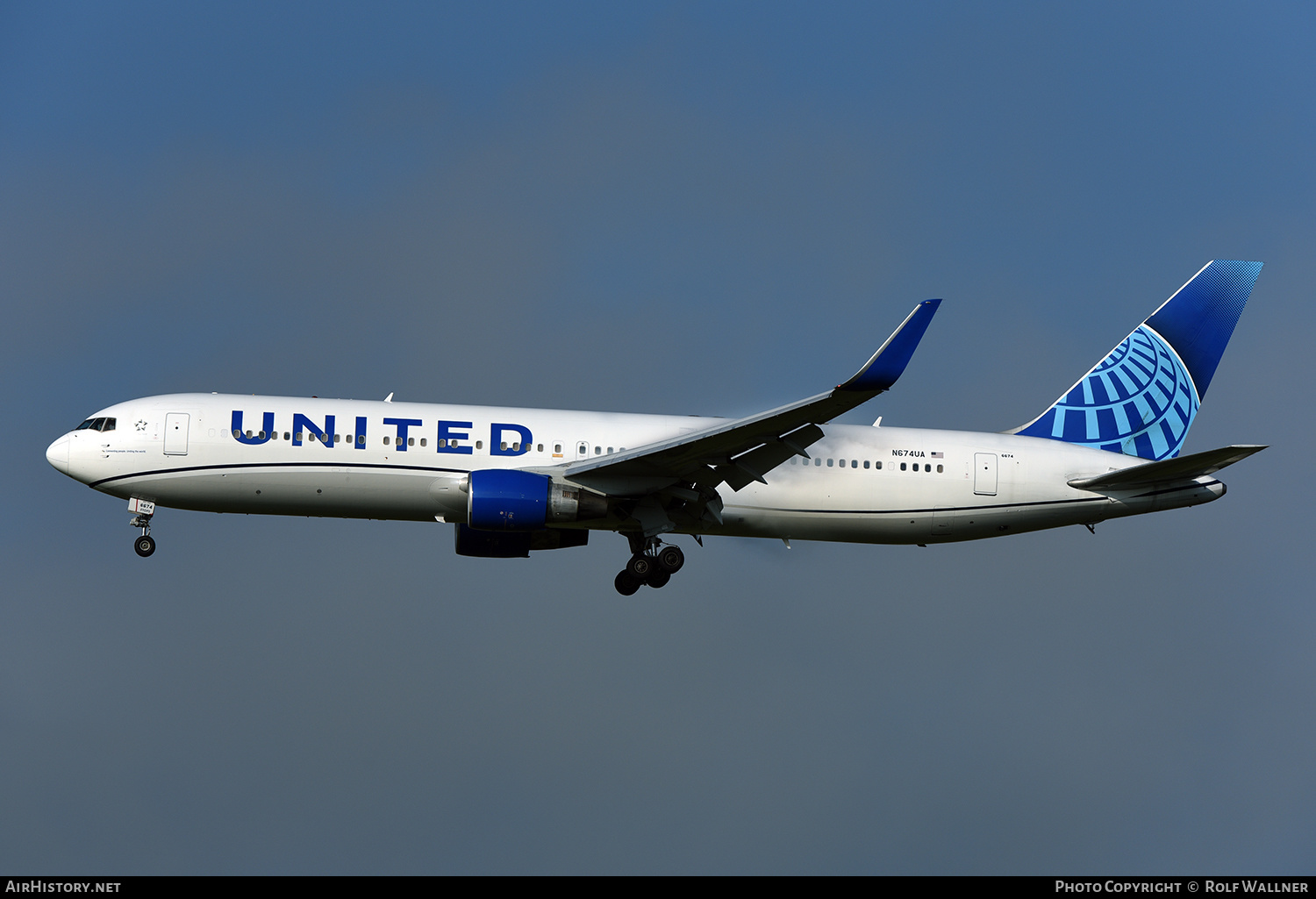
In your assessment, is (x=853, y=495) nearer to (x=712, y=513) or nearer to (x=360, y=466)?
(x=712, y=513)

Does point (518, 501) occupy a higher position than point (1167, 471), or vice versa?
point (1167, 471)

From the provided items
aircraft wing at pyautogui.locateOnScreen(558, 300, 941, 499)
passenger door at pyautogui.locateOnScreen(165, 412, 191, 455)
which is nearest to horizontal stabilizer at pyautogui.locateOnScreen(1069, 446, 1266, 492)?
aircraft wing at pyautogui.locateOnScreen(558, 300, 941, 499)

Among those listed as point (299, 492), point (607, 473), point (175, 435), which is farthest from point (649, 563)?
point (175, 435)

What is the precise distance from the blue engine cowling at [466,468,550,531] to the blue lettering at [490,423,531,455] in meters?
1.35

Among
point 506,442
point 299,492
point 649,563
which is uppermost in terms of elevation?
point 506,442

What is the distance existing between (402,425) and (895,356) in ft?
40.3

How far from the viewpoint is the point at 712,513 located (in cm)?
3675

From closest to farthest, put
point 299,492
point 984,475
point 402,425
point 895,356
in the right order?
point 895,356 < point 299,492 < point 402,425 < point 984,475

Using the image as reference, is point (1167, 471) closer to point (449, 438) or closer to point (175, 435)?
point (449, 438)

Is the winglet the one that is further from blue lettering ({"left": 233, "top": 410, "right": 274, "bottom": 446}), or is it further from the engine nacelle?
blue lettering ({"left": 233, "top": 410, "right": 274, "bottom": 446})

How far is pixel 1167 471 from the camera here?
3731 cm

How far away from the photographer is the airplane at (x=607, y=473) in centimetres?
3509

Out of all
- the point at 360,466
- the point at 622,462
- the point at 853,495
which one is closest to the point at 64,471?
the point at 360,466
